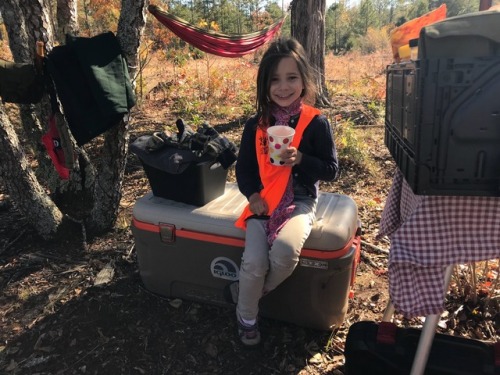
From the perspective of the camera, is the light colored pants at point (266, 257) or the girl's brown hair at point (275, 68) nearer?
the light colored pants at point (266, 257)

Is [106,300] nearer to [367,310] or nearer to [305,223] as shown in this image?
[305,223]

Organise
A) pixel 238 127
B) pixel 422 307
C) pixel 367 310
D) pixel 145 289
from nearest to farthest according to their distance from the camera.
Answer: pixel 422 307, pixel 367 310, pixel 145 289, pixel 238 127

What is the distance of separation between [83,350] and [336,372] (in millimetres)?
1365

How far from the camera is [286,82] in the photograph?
212cm

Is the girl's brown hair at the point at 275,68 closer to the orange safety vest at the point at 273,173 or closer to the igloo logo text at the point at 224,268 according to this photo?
the orange safety vest at the point at 273,173

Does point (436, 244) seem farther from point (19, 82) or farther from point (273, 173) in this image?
point (19, 82)

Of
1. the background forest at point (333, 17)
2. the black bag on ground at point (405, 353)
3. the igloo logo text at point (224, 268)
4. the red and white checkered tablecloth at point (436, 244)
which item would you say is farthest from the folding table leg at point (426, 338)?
the background forest at point (333, 17)

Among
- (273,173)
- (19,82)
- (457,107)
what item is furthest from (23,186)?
(457,107)

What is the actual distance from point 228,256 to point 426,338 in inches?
43.5

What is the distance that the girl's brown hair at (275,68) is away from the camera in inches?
82.9

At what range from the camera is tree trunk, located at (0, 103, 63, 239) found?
2758mm

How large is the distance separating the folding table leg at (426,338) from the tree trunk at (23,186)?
2.61 metres

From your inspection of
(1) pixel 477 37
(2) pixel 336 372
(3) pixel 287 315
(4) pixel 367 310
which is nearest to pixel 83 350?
(3) pixel 287 315

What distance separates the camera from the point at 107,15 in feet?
32.6
